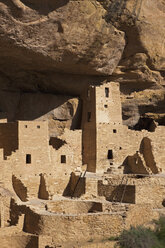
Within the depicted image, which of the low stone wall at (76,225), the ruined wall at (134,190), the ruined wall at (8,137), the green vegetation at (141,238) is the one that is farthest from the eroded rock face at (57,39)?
the green vegetation at (141,238)

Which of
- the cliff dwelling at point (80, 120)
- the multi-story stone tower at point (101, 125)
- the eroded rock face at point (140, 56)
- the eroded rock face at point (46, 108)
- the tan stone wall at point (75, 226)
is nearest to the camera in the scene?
the tan stone wall at point (75, 226)

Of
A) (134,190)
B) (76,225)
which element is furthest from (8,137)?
(76,225)

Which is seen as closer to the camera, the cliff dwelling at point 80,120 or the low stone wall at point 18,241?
the low stone wall at point 18,241

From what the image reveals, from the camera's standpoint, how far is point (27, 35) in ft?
89.8

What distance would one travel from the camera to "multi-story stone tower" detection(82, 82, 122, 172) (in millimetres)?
31516

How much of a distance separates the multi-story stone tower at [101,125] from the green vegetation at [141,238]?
668 centimetres

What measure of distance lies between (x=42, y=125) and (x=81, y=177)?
10.6 ft

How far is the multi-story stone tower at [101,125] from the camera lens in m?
31.5

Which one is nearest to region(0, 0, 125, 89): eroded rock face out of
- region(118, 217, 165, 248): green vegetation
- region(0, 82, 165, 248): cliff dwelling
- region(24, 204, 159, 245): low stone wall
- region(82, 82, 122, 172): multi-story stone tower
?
region(82, 82, 122, 172): multi-story stone tower

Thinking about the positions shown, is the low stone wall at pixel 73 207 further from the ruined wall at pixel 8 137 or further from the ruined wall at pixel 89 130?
the ruined wall at pixel 89 130

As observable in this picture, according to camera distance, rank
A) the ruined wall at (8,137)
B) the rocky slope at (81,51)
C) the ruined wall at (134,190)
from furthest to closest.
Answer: the ruined wall at (8,137) → the ruined wall at (134,190) → the rocky slope at (81,51)

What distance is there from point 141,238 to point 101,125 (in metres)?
9.02

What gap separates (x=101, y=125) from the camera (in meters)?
31.8

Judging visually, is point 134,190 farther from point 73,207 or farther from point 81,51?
point 81,51
